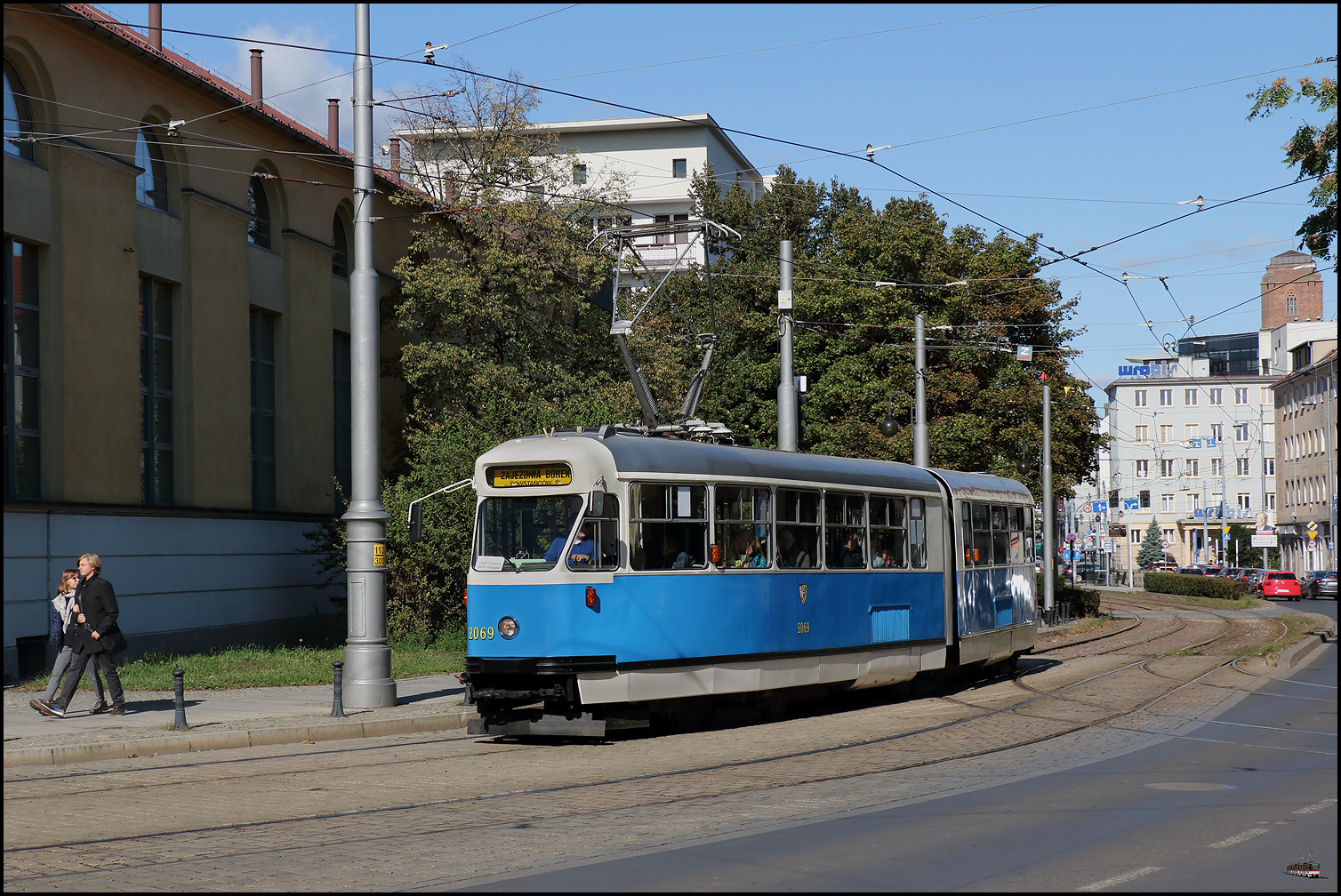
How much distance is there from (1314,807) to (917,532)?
988 cm

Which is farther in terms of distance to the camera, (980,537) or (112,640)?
(980,537)

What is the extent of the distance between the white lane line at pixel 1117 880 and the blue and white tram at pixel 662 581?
6985 mm

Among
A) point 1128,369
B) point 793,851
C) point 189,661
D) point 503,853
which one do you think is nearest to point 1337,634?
point 793,851

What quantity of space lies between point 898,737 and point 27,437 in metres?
14.7

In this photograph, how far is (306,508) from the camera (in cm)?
3019

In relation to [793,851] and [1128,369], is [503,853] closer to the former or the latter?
[793,851]

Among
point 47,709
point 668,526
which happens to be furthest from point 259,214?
point 668,526

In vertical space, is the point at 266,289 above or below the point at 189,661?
above

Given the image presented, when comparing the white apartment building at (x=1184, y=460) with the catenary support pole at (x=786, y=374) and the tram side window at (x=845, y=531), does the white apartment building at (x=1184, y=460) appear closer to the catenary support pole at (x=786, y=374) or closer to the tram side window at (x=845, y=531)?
the catenary support pole at (x=786, y=374)

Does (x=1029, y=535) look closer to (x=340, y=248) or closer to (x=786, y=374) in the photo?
(x=786, y=374)

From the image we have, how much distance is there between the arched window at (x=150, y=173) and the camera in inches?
984

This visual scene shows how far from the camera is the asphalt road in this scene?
7.14 metres

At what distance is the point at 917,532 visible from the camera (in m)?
19.0

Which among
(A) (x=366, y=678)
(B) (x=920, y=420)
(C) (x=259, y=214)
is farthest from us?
(C) (x=259, y=214)
